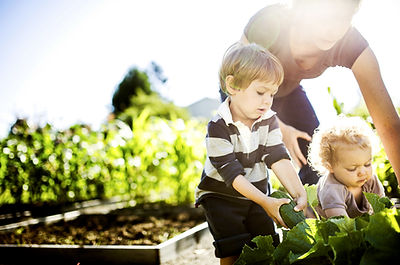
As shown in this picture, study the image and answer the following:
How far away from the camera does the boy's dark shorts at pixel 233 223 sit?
6.15 ft

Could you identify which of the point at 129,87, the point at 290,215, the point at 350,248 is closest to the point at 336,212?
the point at 290,215

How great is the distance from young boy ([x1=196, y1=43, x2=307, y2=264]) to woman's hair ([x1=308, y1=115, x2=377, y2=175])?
16.0 inches

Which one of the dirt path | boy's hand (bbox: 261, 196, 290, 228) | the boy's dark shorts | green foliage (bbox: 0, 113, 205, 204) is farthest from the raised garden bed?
boy's hand (bbox: 261, 196, 290, 228)

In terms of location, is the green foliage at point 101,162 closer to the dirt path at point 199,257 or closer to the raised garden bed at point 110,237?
the raised garden bed at point 110,237

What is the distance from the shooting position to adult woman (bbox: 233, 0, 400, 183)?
1.96 meters

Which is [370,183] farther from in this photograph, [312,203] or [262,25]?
[262,25]

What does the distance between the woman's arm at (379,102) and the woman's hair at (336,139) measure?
0.09 m

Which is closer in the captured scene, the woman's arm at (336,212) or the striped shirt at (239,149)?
the striped shirt at (239,149)

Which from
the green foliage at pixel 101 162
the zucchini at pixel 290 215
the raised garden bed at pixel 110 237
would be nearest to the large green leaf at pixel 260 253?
the zucchini at pixel 290 215

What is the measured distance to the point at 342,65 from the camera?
7.50 feet

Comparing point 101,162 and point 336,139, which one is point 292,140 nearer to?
point 336,139

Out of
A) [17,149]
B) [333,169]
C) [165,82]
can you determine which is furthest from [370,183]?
[165,82]

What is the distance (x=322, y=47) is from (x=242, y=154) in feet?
2.48

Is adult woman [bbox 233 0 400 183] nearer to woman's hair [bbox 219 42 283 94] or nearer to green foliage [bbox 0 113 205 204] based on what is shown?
woman's hair [bbox 219 42 283 94]
